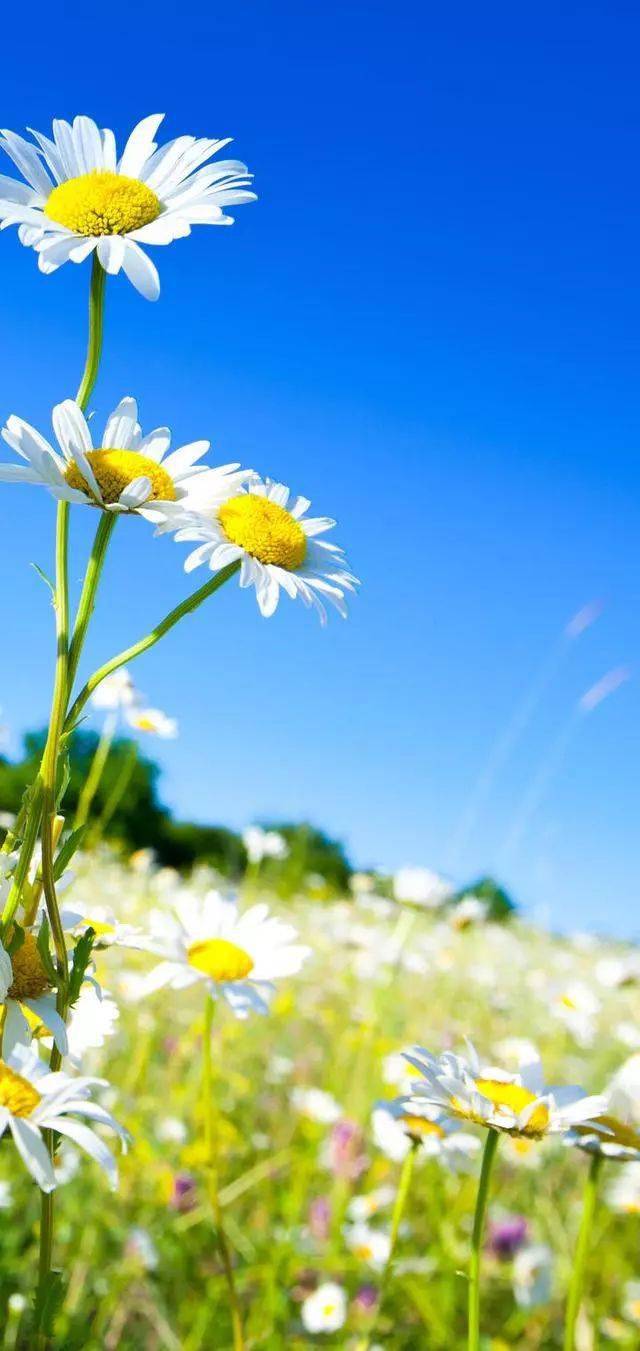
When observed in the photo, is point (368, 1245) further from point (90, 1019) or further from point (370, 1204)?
point (90, 1019)

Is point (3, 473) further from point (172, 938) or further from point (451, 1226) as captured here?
point (451, 1226)

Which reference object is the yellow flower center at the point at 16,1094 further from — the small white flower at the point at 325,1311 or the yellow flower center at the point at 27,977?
the small white flower at the point at 325,1311

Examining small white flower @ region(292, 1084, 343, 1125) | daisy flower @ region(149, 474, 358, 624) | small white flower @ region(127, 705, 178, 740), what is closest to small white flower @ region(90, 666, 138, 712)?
small white flower @ region(127, 705, 178, 740)

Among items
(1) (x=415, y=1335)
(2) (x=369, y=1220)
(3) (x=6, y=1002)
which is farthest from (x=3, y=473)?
(2) (x=369, y=1220)

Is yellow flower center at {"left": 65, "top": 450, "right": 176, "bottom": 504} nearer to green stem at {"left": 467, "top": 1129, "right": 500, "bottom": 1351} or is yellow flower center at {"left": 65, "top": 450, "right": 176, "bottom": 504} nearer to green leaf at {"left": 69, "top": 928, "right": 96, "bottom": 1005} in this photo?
green leaf at {"left": 69, "top": 928, "right": 96, "bottom": 1005}

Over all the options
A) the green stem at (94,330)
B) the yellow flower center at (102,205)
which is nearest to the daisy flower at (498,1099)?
the green stem at (94,330)

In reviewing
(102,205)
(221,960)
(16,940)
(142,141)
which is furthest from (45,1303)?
(142,141)

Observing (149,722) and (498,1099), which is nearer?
(498,1099)
